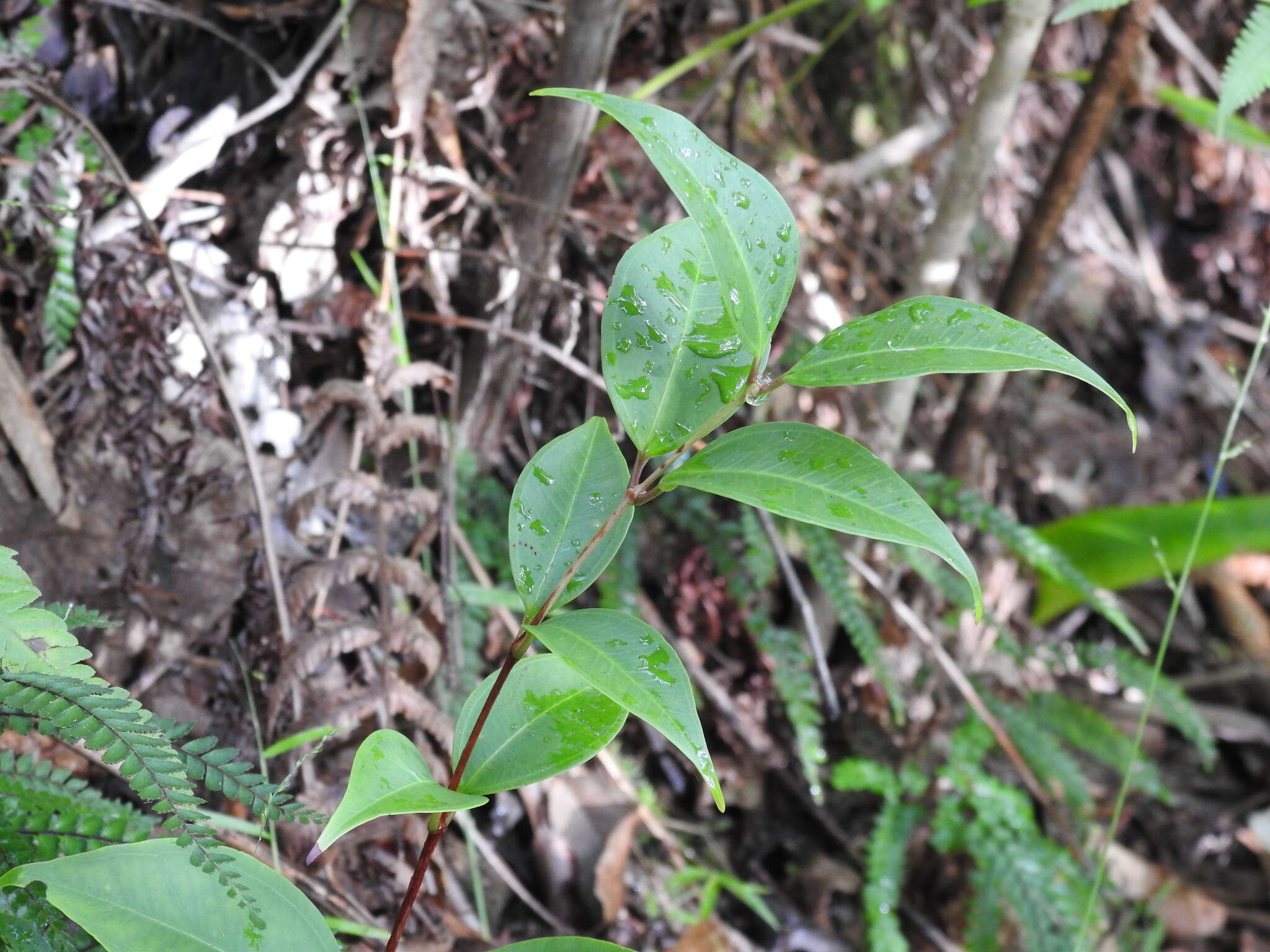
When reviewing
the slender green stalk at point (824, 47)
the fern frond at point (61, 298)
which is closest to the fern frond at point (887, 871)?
the fern frond at point (61, 298)

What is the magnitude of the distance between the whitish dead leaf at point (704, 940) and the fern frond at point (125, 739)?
116cm

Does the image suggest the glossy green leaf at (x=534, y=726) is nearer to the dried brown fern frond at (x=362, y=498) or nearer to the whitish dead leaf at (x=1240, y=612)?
the dried brown fern frond at (x=362, y=498)

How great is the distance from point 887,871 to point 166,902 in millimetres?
1686

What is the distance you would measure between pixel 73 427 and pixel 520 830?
1.00 m

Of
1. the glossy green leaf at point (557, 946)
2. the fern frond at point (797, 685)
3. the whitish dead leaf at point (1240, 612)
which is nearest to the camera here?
the glossy green leaf at point (557, 946)

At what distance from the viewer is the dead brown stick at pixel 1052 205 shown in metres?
2.01

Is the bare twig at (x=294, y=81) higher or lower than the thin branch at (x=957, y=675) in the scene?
higher

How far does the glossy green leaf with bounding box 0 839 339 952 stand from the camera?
2.02 feet

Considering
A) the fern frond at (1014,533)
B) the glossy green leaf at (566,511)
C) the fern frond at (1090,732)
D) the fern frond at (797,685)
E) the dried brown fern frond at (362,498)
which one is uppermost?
the glossy green leaf at (566,511)

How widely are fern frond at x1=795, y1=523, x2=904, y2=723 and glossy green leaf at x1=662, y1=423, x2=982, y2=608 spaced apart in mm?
1273

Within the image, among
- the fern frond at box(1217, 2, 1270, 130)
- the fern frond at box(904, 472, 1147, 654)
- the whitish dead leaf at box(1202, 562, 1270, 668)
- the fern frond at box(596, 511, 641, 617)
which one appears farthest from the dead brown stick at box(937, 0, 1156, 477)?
the whitish dead leaf at box(1202, 562, 1270, 668)

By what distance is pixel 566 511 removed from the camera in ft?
2.46

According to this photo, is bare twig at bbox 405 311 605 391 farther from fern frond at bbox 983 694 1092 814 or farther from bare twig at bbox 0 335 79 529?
fern frond at bbox 983 694 1092 814

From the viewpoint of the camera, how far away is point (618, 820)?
1.76 meters
